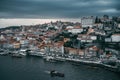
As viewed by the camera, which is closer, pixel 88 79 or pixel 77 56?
pixel 88 79

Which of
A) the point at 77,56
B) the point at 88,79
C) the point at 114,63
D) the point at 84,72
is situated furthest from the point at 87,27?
the point at 88,79

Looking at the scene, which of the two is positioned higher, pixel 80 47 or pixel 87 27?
pixel 87 27

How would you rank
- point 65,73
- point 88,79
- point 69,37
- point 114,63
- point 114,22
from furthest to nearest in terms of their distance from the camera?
1. point 114,22
2. point 69,37
3. point 114,63
4. point 65,73
5. point 88,79

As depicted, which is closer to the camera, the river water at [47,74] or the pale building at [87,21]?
the river water at [47,74]

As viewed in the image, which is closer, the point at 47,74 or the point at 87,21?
the point at 47,74

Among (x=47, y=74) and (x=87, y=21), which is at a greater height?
(x=87, y=21)

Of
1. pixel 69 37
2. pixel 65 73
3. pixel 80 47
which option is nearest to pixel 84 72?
pixel 65 73

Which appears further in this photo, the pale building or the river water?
the pale building

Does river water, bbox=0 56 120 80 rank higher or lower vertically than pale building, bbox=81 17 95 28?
lower

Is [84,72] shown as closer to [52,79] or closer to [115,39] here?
[52,79]

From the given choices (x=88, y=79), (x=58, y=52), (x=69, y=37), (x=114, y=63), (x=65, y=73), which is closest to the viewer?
(x=88, y=79)

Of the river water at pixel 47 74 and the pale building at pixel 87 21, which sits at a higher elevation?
the pale building at pixel 87 21
